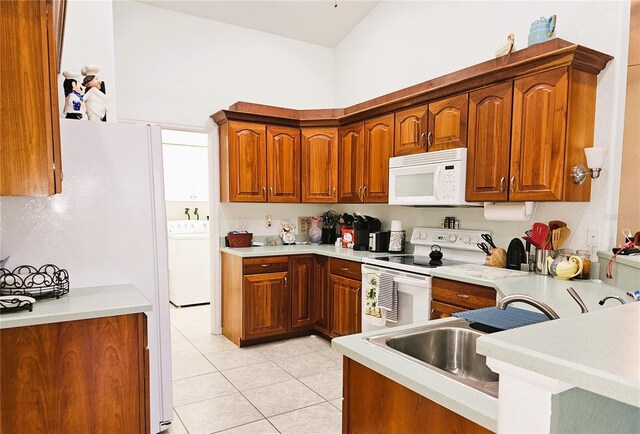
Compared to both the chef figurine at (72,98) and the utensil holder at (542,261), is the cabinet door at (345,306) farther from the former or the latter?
the chef figurine at (72,98)

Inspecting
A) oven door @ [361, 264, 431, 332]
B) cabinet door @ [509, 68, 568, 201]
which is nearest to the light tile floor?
oven door @ [361, 264, 431, 332]

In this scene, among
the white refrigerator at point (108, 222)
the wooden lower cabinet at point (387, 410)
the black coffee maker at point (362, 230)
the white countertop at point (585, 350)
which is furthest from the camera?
the black coffee maker at point (362, 230)

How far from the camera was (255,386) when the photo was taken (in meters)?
2.96

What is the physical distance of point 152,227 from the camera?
231 cm

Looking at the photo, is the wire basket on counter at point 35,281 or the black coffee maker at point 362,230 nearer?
the wire basket on counter at point 35,281

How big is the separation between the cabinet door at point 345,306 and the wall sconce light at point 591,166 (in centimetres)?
190

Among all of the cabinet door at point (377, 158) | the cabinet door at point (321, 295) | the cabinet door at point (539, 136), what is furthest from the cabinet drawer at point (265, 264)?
the cabinet door at point (539, 136)

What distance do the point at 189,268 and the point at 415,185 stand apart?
333 cm

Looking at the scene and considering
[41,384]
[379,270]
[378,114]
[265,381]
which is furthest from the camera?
[378,114]

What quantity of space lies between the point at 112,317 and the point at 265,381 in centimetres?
161

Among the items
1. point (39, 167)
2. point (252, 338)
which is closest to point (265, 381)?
point (252, 338)

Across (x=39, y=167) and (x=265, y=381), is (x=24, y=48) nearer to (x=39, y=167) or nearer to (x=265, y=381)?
(x=39, y=167)

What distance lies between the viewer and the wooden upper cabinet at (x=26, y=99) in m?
1.40

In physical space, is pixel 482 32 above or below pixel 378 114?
above
